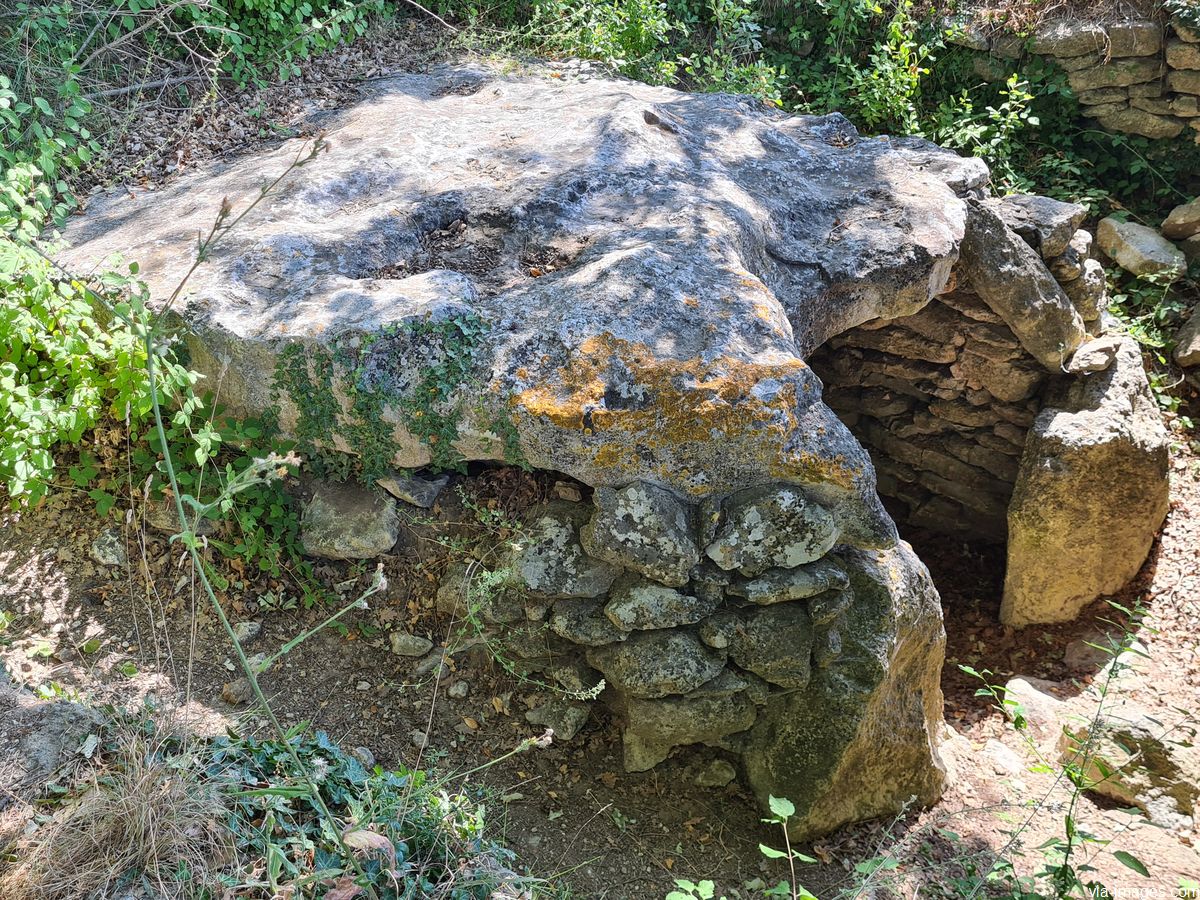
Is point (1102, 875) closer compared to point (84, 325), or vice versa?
point (84, 325)

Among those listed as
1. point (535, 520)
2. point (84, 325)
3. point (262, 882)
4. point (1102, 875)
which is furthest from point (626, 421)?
point (1102, 875)

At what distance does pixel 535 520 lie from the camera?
312cm

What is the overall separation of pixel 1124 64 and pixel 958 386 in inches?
125

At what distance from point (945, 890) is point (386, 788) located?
201 centimetres

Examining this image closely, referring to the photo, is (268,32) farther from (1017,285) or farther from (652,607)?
(1017,285)

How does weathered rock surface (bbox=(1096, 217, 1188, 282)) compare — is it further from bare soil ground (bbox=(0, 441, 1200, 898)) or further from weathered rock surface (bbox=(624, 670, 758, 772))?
weathered rock surface (bbox=(624, 670, 758, 772))

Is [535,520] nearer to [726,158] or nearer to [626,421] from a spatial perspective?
[626,421]

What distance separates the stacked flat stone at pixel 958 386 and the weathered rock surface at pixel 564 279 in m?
0.89

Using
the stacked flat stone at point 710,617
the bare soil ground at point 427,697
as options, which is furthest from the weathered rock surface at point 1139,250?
the stacked flat stone at point 710,617

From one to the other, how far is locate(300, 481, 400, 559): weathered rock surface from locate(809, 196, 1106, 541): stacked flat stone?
2.87 m

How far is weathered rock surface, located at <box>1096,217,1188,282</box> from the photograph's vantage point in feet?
20.8

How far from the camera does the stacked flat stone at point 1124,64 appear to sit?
6312 millimetres

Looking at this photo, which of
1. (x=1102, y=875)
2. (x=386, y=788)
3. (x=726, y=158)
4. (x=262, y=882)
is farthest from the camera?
(x=726, y=158)

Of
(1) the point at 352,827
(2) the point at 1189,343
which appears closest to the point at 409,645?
(1) the point at 352,827
